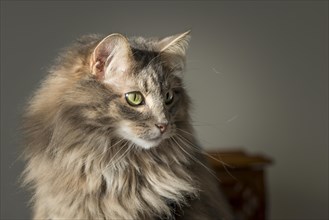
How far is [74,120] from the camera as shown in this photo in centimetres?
117

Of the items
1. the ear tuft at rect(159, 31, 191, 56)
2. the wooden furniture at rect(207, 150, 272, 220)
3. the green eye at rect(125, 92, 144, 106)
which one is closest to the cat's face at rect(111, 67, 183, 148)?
the green eye at rect(125, 92, 144, 106)

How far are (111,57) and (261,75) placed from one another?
169cm

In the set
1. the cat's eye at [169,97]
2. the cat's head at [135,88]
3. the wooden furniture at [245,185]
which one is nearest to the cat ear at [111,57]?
the cat's head at [135,88]

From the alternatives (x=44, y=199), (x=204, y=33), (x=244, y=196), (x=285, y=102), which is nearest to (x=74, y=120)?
(x=44, y=199)

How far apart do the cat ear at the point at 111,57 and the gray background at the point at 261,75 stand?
1.19m

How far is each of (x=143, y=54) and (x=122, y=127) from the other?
20 centimetres

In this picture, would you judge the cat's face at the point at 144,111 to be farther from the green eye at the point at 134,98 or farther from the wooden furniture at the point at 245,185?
the wooden furniture at the point at 245,185

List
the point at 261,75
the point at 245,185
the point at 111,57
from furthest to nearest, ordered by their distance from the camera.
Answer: the point at 261,75 → the point at 245,185 → the point at 111,57

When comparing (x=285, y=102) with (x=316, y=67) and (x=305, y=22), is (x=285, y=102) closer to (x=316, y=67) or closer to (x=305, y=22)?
(x=316, y=67)

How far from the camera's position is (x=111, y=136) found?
1191 mm

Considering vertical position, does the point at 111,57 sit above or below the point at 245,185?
above

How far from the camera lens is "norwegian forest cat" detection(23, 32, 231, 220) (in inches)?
45.7

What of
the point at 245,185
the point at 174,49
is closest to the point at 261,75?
the point at 245,185

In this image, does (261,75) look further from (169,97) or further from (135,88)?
(135,88)
